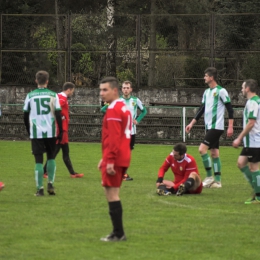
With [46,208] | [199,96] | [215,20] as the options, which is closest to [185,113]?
[199,96]

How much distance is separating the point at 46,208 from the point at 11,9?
83.8 feet

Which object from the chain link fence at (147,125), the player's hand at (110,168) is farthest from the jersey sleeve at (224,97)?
the chain link fence at (147,125)

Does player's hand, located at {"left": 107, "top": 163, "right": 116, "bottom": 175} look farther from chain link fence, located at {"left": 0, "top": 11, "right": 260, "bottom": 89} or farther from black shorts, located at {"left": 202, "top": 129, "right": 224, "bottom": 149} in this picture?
chain link fence, located at {"left": 0, "top": 11, "right": 260, "bottom": 89}

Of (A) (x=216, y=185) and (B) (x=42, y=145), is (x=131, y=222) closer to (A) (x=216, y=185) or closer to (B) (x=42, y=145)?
(B) (x=42, y=145)

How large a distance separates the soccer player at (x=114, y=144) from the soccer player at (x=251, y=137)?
341 centimetres

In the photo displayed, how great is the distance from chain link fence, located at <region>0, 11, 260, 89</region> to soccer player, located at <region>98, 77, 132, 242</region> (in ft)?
73.2

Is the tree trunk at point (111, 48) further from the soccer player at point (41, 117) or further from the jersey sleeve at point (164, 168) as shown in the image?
the soccer player at point (41, 117)

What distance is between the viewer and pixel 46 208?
12094mm

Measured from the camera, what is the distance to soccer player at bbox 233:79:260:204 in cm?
1229

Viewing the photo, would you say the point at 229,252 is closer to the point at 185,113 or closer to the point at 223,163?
the point at 223,163

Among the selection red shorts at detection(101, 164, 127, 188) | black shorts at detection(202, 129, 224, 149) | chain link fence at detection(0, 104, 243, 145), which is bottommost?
chain link fence at detection(0, 104, 243, 145)

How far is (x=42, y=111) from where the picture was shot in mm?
13422

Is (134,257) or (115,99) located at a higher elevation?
Answer: (115,99)

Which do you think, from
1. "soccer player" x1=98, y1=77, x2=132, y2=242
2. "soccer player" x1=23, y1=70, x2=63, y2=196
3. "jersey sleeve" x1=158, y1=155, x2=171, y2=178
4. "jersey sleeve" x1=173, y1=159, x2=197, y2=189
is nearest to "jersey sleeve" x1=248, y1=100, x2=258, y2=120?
"jersey sleeve" x1=173, y1=159, x2=197, y2=189
